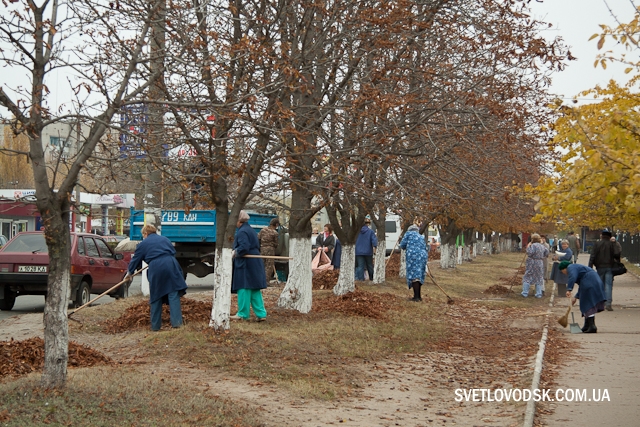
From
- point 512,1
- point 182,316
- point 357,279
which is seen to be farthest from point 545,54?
point 357,279

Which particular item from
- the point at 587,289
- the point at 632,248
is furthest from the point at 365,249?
the point at 632,248

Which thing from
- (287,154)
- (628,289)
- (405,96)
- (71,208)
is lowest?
(628,289)

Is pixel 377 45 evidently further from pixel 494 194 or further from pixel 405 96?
pixel 494 194

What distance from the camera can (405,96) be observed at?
12.4 meters

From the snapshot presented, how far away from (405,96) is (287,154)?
2902 millimetres

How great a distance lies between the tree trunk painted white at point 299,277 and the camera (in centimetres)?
1412

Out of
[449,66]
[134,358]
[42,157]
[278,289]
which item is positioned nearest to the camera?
[42,157]

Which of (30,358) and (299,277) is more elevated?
(299,277)

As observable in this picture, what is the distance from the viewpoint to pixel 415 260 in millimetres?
18688

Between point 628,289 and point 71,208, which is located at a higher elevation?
point 71,208

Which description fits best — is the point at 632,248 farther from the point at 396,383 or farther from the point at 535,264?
the point at 396,383

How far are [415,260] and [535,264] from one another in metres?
6.14

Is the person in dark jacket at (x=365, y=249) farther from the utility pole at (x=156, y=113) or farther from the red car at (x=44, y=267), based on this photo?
the utility pole at (x=156, y=113)

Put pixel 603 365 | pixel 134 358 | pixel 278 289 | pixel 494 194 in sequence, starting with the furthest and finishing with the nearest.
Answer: pixel 278 289 → pixel 494 194 → pixel 603 365 → pixel 134 358
